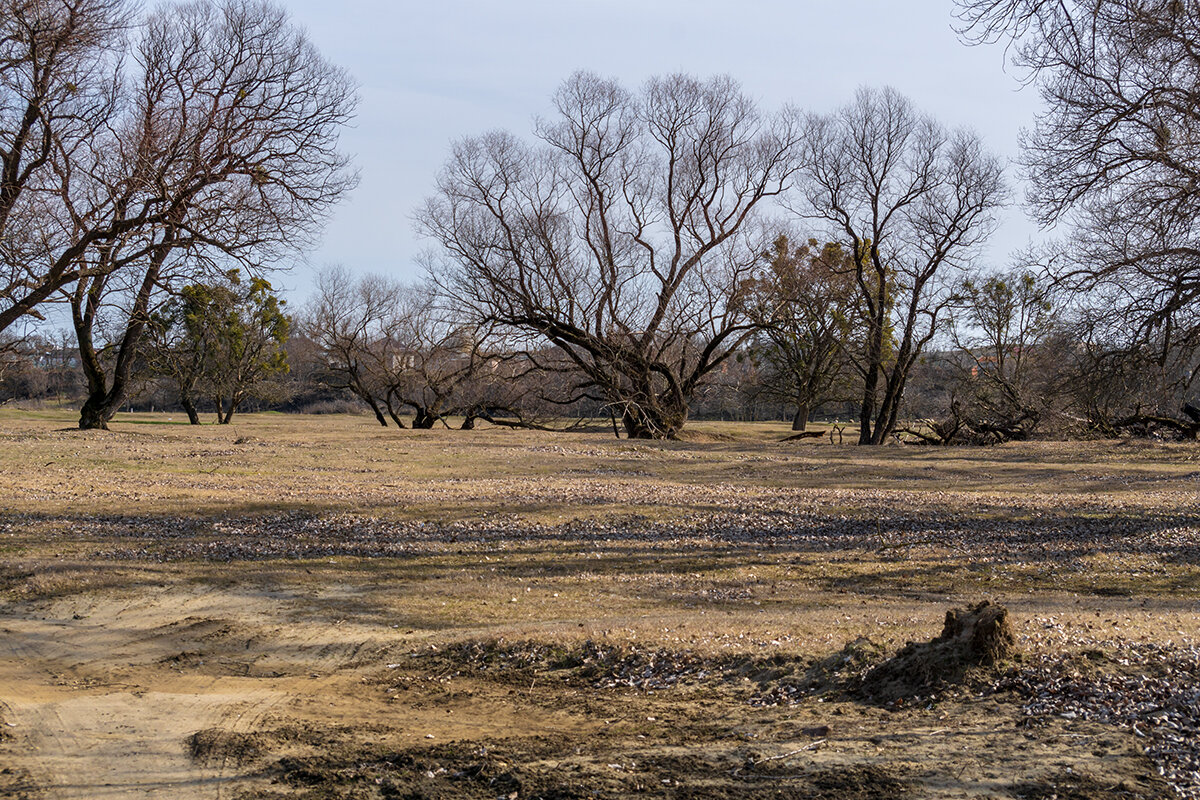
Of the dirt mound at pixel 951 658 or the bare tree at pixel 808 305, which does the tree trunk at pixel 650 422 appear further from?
the dirt mound at pixel 951 658

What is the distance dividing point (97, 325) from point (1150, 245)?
2913 centimetres

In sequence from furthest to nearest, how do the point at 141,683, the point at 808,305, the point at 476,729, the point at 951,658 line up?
1. the point at 808,305
2. the point at 141,683
3. the point at 951,658
4. the point at 476,729

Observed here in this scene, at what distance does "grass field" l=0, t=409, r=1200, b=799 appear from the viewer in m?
4.71

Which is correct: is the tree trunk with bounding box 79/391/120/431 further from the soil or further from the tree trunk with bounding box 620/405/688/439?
the soil

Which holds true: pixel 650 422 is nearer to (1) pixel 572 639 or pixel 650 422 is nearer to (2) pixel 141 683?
(1) pixel 572 639

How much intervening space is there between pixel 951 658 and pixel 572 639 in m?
2.96

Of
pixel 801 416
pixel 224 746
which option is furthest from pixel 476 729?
pixel 801 416

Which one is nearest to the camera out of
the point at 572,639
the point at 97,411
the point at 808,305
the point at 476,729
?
the point at 476,729

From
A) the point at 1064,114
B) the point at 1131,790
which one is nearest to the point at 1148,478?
the point at 1064,114

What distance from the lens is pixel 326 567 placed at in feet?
35.5

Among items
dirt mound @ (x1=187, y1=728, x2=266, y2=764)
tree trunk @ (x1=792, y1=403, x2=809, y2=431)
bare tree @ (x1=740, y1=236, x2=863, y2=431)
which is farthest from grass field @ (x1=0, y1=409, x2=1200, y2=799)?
tree trunk @ (x1=792, y1=403, x2=809, y2=431)

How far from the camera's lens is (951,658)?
18.7ft

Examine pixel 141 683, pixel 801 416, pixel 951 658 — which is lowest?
pixel 141 683

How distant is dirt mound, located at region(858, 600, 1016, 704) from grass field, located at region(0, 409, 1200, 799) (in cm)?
6
